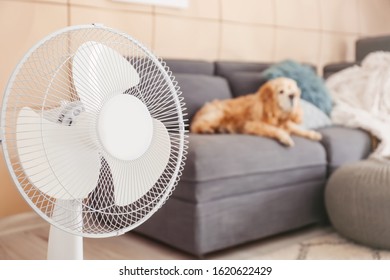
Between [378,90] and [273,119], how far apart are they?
0.94 meters

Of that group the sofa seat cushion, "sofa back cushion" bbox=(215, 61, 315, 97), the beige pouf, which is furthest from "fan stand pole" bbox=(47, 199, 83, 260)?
"sofa back cushion" bbox=(215, 61, 315, 97)

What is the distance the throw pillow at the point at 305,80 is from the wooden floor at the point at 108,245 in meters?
0.76

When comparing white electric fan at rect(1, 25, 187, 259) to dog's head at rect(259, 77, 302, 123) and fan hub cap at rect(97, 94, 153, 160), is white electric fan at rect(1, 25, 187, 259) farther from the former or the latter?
dog's head at rect(259, 77, 302, 123)

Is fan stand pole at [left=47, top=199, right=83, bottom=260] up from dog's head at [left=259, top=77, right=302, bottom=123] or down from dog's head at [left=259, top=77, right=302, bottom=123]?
down

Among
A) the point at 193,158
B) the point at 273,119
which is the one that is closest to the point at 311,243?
the point at 273,119

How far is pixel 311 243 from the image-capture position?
2057 mm

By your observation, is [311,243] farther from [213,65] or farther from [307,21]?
[307,21]

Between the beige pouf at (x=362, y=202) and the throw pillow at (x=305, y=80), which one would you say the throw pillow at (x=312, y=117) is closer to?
the throw pillow at (x=305, y=80)

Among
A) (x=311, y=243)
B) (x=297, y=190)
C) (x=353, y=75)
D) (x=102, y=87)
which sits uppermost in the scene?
(x=102, y=87)

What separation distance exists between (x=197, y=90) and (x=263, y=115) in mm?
353

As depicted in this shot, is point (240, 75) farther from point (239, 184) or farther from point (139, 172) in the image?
point (139, 172)

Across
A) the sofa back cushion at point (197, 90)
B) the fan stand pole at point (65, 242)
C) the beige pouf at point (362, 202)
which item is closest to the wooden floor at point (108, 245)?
the beige pouf at point (362, 202)

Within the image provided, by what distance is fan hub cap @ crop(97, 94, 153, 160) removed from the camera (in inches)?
35.9

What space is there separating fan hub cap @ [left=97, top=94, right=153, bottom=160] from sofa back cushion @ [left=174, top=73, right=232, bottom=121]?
1.30m
